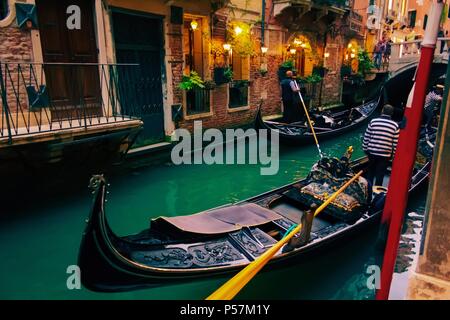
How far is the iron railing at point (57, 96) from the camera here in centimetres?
411

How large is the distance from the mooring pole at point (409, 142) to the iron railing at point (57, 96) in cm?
346

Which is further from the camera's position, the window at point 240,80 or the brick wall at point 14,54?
the window at point 240,80

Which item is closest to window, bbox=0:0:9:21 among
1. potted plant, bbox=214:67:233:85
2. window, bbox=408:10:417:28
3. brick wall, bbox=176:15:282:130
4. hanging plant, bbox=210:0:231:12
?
brick wall, bbox=176:15:282:130

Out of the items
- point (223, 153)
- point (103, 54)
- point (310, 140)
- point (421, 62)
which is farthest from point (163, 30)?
point (421, 62)

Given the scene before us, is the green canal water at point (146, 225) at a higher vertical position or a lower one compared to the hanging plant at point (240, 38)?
lower

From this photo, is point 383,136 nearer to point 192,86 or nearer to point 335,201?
point 335,201

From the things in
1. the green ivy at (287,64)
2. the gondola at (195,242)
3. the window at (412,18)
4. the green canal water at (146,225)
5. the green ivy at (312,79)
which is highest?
the window at (412,18)

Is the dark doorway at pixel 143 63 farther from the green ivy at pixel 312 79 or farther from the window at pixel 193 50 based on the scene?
the green ivy at pixel 312 79

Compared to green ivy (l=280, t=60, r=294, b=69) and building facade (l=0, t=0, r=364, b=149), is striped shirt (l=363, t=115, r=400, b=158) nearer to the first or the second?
building facade (l=0, t=0, r=364, b=149)

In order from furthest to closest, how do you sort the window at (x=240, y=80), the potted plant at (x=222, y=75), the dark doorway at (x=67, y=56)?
the window at (x=240, y=80), the potted plant at (x=222, y=75), the dark doorway at (x=67, y=56)

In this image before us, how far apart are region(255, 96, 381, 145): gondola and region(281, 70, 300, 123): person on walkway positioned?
0.32 metres

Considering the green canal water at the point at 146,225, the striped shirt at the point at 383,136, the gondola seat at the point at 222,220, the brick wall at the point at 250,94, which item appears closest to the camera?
the gondola seat at the point at 222,220

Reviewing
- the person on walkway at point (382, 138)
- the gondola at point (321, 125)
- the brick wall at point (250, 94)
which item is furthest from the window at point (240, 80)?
the person on walkway at point (382, 138)

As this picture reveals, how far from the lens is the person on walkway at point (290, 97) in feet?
24.6
